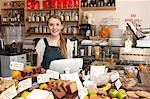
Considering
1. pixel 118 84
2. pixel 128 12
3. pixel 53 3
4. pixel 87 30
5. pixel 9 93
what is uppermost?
pixel 53 3

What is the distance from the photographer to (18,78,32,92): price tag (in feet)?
5.13

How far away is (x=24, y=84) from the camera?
162 centimetres

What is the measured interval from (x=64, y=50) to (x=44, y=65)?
33cm

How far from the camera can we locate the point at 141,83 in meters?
2.32

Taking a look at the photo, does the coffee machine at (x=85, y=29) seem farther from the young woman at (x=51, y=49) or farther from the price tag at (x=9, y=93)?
the price tag at (x=9, y=93)

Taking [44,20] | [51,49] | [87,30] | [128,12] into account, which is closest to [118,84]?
[51,49]

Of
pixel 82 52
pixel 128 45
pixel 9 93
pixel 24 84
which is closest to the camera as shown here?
pixel 9 93

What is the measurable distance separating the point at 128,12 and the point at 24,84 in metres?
4.34

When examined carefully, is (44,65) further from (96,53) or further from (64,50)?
(96,53)

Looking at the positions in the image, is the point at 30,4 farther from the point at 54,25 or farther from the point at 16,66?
the point at 16,66

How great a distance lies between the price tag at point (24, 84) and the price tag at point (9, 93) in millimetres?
82

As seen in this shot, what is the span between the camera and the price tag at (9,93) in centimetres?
138

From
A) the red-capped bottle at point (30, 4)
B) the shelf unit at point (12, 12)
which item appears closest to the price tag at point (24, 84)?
the red-capped bottle at point (30, 4)

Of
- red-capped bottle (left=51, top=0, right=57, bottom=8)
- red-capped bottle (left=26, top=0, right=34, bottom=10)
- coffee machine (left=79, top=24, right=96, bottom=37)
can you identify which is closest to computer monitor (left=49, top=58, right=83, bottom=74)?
coffee machine (left=79, top=24, right=96, bottom=37)
